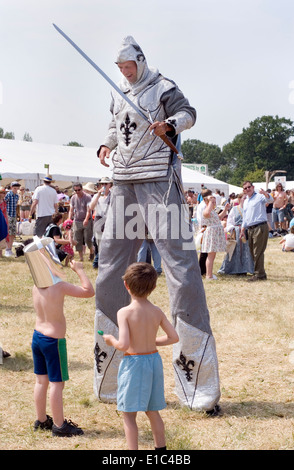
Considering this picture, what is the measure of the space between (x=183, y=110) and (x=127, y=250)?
1062 millimetres

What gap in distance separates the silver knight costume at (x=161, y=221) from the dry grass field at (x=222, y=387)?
0.27 meters

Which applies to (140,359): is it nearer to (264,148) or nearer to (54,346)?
(54,346)

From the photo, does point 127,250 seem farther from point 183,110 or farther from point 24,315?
point 24,315

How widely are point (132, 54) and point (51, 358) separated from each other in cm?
211

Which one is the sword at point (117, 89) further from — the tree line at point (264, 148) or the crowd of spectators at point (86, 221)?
the tree line at point (264, 148)

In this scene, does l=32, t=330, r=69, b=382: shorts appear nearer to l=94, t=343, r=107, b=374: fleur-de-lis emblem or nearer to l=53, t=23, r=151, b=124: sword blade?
l=94, t=343, r=107, b=374: fleur-de-lis emblem

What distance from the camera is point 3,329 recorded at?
6.60 metres

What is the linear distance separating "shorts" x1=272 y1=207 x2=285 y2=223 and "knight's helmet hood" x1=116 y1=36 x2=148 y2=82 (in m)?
16.9

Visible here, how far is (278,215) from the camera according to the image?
2062cm

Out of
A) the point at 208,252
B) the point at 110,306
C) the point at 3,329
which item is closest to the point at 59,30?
the point at 110,306

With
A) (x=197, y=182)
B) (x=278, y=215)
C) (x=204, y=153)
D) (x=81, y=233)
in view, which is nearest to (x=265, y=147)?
(x=204, y=153)

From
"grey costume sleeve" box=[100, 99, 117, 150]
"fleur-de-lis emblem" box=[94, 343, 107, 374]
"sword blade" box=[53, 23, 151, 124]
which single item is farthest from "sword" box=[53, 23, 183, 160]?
"fleur-de-lis emblem" box=[94, 343, 107, 374]

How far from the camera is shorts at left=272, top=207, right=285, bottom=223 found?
20484mm

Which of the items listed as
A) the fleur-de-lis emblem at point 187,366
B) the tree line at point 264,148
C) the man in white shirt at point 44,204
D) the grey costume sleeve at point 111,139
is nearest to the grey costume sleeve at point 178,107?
the grey costume sleeve at point 111,139
